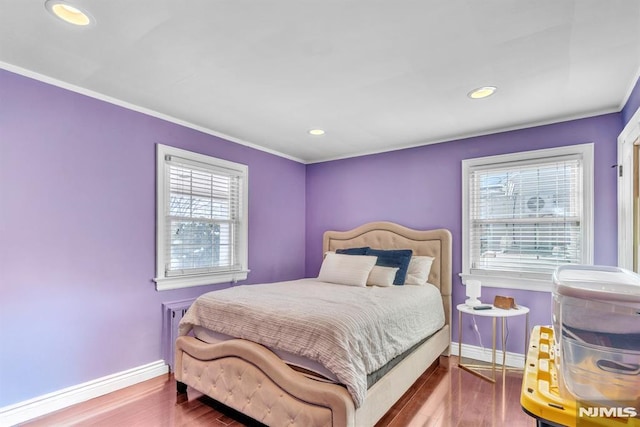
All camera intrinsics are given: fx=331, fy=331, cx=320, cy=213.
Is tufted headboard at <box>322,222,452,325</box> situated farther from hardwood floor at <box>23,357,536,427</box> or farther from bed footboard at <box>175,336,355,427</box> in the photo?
bed footboard at <box>175,336,355,427</box>

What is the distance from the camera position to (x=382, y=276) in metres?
3.38

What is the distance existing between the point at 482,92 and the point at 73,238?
335cm

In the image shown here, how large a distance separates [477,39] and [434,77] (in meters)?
0.48

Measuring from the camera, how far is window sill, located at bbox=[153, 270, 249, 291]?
3096mm

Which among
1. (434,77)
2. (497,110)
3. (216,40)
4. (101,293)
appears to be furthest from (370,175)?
(101,293)

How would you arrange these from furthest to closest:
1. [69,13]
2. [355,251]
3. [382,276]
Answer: [355,251]
[382,276]
[69,13]

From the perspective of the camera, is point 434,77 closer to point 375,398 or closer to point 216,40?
point 216,40

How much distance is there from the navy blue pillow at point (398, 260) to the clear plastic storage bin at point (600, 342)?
241 centimetres

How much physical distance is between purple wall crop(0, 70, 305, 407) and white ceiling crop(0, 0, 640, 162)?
239mm

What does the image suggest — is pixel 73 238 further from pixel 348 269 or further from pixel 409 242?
pixel 409 242

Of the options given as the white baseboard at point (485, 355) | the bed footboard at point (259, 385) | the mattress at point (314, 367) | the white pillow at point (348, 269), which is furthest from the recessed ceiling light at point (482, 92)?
the white baseboard at point (485, 355)

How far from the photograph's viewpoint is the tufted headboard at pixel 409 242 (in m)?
3.62

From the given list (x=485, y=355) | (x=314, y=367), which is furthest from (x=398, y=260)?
(x=314, y=367)

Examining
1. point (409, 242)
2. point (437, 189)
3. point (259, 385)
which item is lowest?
point (259, 385)
